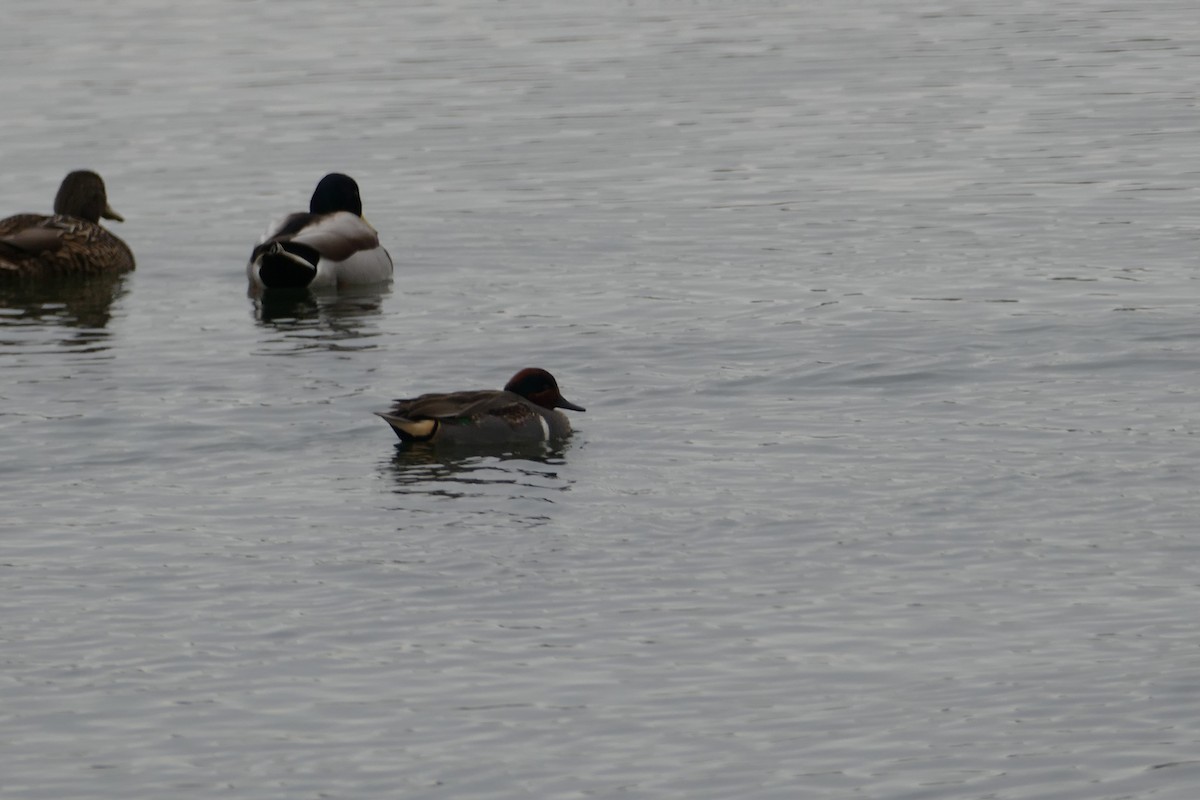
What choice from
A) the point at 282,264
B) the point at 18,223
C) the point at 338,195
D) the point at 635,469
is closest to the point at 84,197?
the point at 18,223

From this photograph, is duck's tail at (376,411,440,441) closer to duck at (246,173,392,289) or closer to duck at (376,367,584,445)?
duck at (376,367,584,445)

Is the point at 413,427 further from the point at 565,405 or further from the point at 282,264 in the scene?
the point at 282,264

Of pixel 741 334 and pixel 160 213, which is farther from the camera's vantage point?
pixel 160 213

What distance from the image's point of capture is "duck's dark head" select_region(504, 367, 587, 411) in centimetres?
1461

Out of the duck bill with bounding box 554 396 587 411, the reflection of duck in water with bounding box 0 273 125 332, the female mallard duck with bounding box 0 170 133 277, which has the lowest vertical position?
the reflection of duck in water with bounding box 0 273 125 332

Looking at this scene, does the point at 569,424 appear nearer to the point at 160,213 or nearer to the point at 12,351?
the point at 12,351

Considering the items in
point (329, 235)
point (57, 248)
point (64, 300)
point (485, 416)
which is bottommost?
point (64, 300)

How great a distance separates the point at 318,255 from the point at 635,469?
330 inches

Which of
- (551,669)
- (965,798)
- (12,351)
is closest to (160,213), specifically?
(12,351)

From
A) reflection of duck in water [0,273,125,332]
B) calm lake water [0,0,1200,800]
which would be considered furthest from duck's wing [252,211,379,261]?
reflection of duck in water [0,273,125,332]

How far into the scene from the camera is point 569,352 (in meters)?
17.1

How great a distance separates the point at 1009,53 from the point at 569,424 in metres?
21.2

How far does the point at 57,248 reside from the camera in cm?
→ 2231

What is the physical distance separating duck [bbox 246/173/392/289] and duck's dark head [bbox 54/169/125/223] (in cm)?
266
